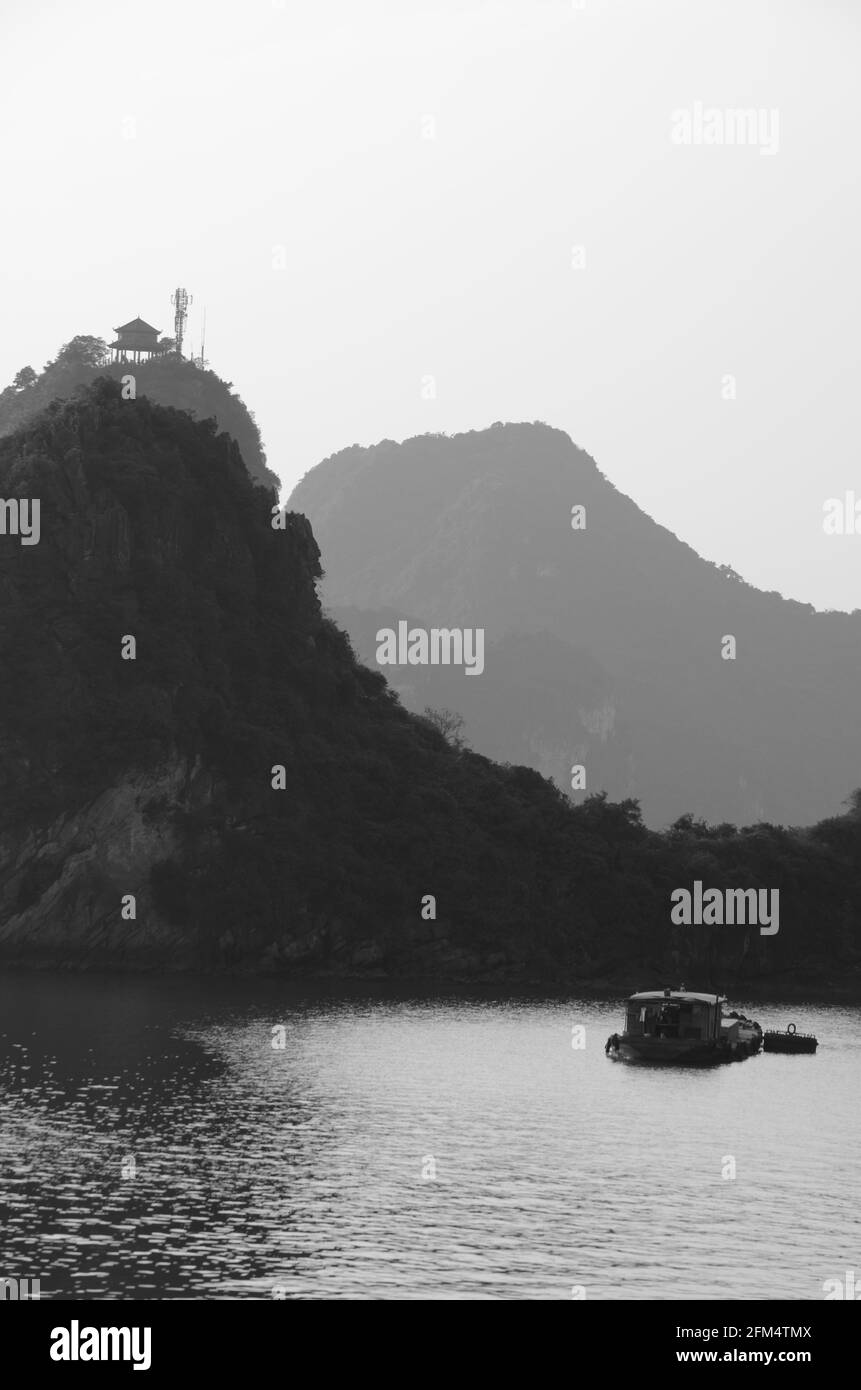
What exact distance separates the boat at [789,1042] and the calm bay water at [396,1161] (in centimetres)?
128

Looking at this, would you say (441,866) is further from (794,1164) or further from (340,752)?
(794,1164)

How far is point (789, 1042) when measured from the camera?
281 feet

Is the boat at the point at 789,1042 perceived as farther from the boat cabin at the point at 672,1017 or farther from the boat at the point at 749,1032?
the boat cabin at the point at 672,1017

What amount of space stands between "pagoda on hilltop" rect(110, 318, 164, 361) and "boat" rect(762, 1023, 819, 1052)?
9872 centimetres

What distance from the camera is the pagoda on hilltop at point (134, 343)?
164m

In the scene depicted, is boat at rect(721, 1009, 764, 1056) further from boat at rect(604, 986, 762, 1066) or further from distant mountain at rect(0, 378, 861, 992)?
distant mountain at rect(0, 378, 861, 992)

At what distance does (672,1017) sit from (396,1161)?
3329cm

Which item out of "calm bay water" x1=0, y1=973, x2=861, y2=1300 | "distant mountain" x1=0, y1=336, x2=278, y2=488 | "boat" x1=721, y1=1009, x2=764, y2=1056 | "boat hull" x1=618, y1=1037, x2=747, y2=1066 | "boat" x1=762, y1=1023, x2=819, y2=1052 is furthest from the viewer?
"distant mountain" x1=0, y1=336, x2=278, y2=488

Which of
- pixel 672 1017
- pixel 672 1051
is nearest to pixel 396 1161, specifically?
pixel 672 1051

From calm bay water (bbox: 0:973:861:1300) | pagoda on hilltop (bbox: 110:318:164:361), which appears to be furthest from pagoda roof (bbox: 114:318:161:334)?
calm bay water (bbox: 0:973:861:1300)

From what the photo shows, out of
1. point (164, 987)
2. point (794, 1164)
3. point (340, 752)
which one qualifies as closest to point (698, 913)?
point (340, 752)

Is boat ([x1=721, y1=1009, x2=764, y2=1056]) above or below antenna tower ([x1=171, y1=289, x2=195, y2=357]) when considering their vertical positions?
below

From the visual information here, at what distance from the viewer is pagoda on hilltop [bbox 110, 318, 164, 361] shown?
164m

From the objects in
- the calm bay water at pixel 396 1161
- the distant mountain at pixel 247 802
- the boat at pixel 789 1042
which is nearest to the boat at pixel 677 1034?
the boat at pixel 789 1042
